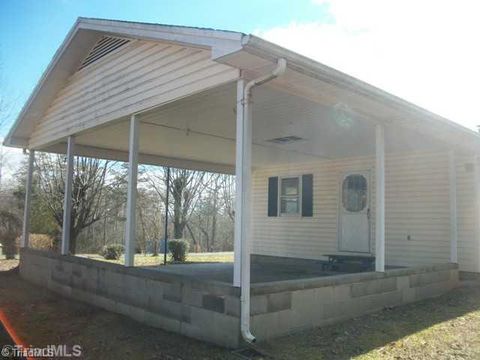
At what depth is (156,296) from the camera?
595 cm

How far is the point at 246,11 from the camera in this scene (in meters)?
8.68

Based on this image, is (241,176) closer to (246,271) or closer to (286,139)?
(246,271)

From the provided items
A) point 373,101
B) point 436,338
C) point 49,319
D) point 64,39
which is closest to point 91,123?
point 64,39

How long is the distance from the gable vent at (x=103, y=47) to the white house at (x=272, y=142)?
0.07ft

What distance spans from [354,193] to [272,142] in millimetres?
2740

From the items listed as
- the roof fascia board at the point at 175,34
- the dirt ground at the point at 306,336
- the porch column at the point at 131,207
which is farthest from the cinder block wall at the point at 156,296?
the roof fascia board at the point at 175,34

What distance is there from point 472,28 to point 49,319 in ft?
27.4

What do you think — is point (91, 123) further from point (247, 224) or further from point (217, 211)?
point (217, 211)

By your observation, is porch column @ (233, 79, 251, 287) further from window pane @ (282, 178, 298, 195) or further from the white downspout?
window pane @ (282, 178, 298, 195)

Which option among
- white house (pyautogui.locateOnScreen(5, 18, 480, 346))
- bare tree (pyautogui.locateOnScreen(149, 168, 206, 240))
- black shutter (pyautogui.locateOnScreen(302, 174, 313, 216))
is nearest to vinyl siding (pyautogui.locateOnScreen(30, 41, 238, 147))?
white house (pyautogui.locateOnScreen(5, 18, 480, 346))

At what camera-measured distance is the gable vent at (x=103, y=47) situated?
753cm

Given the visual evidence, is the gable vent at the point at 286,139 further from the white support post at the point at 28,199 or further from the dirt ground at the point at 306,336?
the white support post at the point at 28,199

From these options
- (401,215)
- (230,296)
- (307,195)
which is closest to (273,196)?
(307,195)

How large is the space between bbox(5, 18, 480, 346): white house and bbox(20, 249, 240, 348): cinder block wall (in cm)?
9
